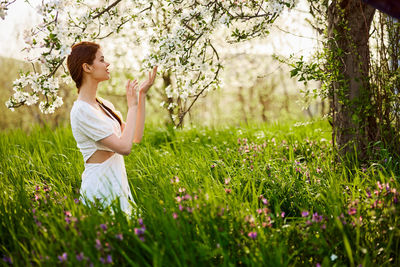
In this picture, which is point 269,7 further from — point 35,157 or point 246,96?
point 246,96

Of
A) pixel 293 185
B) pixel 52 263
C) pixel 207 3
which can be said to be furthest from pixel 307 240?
pixel 207 3

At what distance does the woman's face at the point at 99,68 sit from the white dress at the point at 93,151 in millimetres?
265

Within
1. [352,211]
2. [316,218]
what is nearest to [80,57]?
[316,218]

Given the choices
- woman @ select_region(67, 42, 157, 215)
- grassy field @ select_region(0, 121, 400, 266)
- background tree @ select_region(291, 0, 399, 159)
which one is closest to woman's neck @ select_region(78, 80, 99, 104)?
woman @ select_region(67, 42, 157, 215)

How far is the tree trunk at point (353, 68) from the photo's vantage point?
365 centimetres

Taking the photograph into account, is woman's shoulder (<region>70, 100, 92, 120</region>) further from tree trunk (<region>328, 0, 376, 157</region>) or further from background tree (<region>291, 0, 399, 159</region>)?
tree trunk (<region>328, 0, 376, 157</region>)

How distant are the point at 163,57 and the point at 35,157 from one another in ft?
8.00

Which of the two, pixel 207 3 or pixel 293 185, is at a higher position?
pixel 207 3

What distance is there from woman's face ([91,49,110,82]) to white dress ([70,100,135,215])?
0.26m

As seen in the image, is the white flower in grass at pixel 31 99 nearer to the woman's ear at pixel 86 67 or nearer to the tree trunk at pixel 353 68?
the woman's ear at pixel 86 67

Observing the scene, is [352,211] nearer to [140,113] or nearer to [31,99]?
[140,113]

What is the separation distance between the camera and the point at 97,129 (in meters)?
2.70

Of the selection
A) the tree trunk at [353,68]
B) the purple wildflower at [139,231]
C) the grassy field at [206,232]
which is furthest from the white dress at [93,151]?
the tree trunk at [353,68]

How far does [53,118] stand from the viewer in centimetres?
1354
